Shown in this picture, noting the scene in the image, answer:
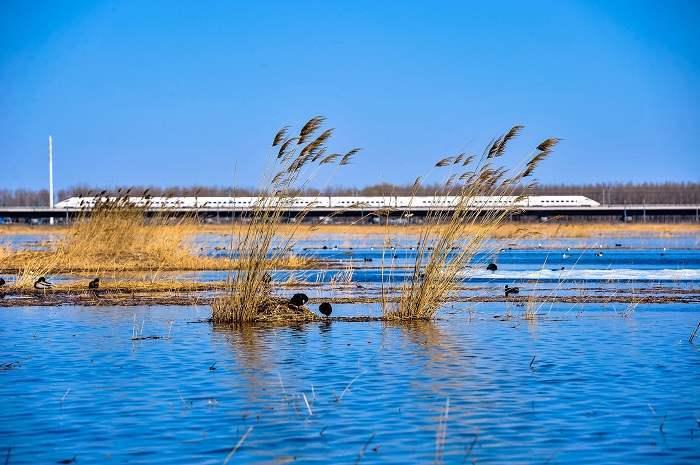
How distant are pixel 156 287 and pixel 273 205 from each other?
783cm

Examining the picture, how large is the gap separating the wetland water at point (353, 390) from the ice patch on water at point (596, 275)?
10195mm

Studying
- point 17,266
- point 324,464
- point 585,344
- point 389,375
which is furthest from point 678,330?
point 17,266

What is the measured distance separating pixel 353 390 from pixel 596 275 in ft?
63.9

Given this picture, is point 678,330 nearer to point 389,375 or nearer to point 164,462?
point 389,375

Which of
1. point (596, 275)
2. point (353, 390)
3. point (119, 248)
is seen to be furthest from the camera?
point (119, 248)

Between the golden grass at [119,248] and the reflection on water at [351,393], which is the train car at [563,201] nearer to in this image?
the golden grass at [119,248]

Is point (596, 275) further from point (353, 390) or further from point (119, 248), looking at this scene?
point (353, 390)

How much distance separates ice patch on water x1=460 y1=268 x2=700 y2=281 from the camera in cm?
2662

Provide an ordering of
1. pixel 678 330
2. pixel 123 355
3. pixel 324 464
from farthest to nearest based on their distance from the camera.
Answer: pixel 678 330
pixel 123 355
pixel 324 464

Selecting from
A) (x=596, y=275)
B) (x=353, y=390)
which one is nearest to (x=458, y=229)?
(x=353, y=390)

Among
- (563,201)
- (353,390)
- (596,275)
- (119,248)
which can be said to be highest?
(563,201)

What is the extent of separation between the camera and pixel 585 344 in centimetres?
1313

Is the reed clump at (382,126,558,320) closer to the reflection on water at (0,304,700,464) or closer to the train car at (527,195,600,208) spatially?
the reflection on water at (0,304,700,464)

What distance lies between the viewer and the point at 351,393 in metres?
9.81
